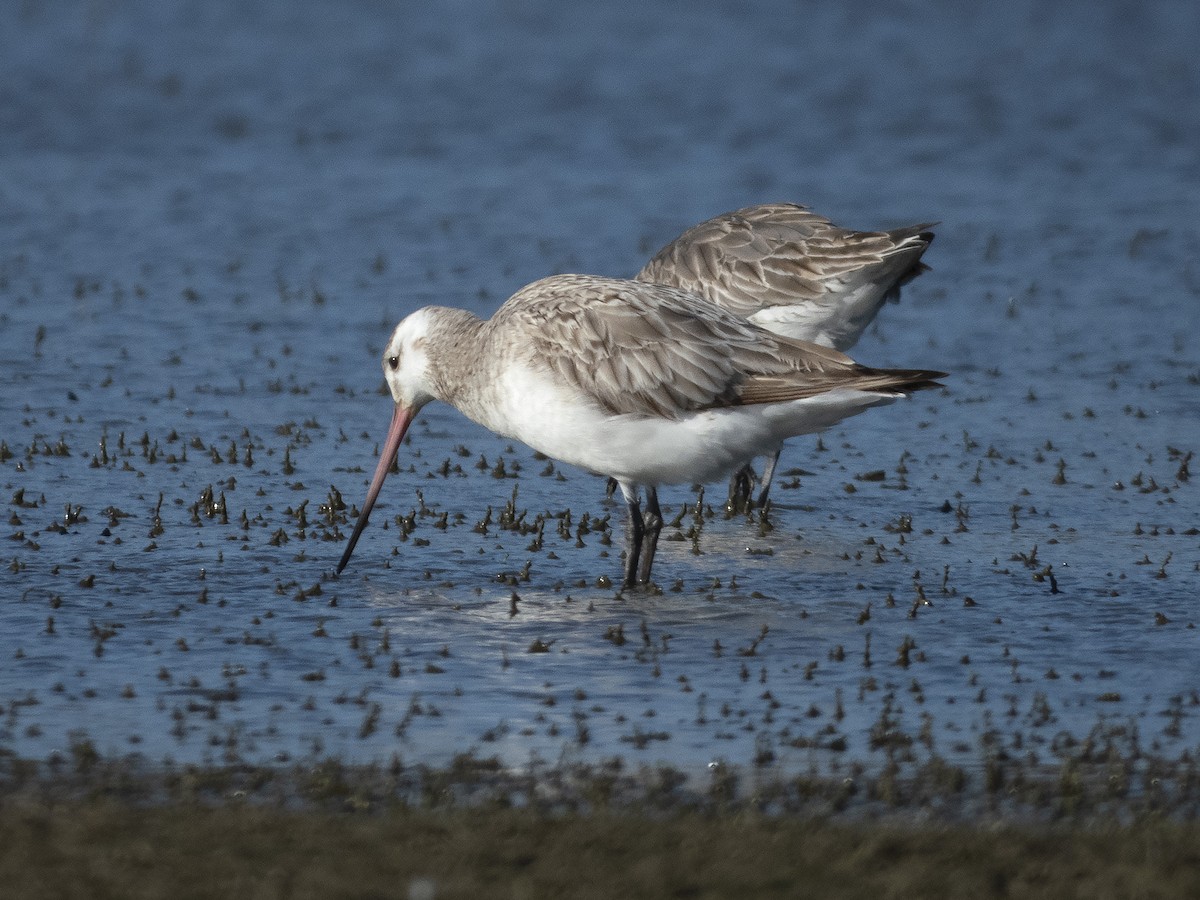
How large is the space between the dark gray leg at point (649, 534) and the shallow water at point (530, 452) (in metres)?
0.17

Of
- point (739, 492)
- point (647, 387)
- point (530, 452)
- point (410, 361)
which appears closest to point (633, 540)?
point (647, 387)

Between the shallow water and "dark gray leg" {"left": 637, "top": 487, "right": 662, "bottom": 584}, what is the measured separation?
0.57 ft

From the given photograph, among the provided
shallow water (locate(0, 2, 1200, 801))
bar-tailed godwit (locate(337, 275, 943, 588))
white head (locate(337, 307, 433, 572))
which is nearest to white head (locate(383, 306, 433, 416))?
white head (locate(337, 307, 433, 572))

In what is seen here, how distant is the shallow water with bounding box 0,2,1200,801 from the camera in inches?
330

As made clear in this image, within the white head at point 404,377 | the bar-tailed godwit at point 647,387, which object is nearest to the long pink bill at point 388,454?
the white head at point 404,377

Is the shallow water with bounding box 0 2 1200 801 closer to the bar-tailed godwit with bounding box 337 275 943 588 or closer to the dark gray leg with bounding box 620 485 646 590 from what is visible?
the dark gray leg with bounding box 620 485 646 590

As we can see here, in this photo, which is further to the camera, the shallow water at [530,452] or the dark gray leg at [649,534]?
the dark gray leg at [649,534]

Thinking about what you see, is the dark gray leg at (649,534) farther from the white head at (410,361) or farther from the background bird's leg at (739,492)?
the background bird's leg at (739,492)

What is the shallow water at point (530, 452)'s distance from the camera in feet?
27.5

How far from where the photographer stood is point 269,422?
13.8 meters

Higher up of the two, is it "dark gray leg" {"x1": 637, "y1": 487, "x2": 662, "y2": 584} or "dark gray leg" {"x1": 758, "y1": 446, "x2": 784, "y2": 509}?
"dark gray leg" {"x1": 758, "y1": 446, "x2": 784, "y2": 509}

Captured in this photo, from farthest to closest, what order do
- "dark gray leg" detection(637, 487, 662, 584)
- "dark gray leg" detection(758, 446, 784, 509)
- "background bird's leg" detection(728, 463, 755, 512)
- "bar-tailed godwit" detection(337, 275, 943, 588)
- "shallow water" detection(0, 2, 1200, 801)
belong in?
"background bird's leg" detection(728, 463, 755, 512)
"dark gray leg" detection(758, 446, 784, 509)
"dark gray leg" detection(637, 487, 662, 584)
"bar-tailed godwit" detection(337, 275, 943, 588)
"shallow water" detection(0, 2, 1200, 801)

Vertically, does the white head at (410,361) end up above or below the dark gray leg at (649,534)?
above

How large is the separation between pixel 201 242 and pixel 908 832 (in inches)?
578
